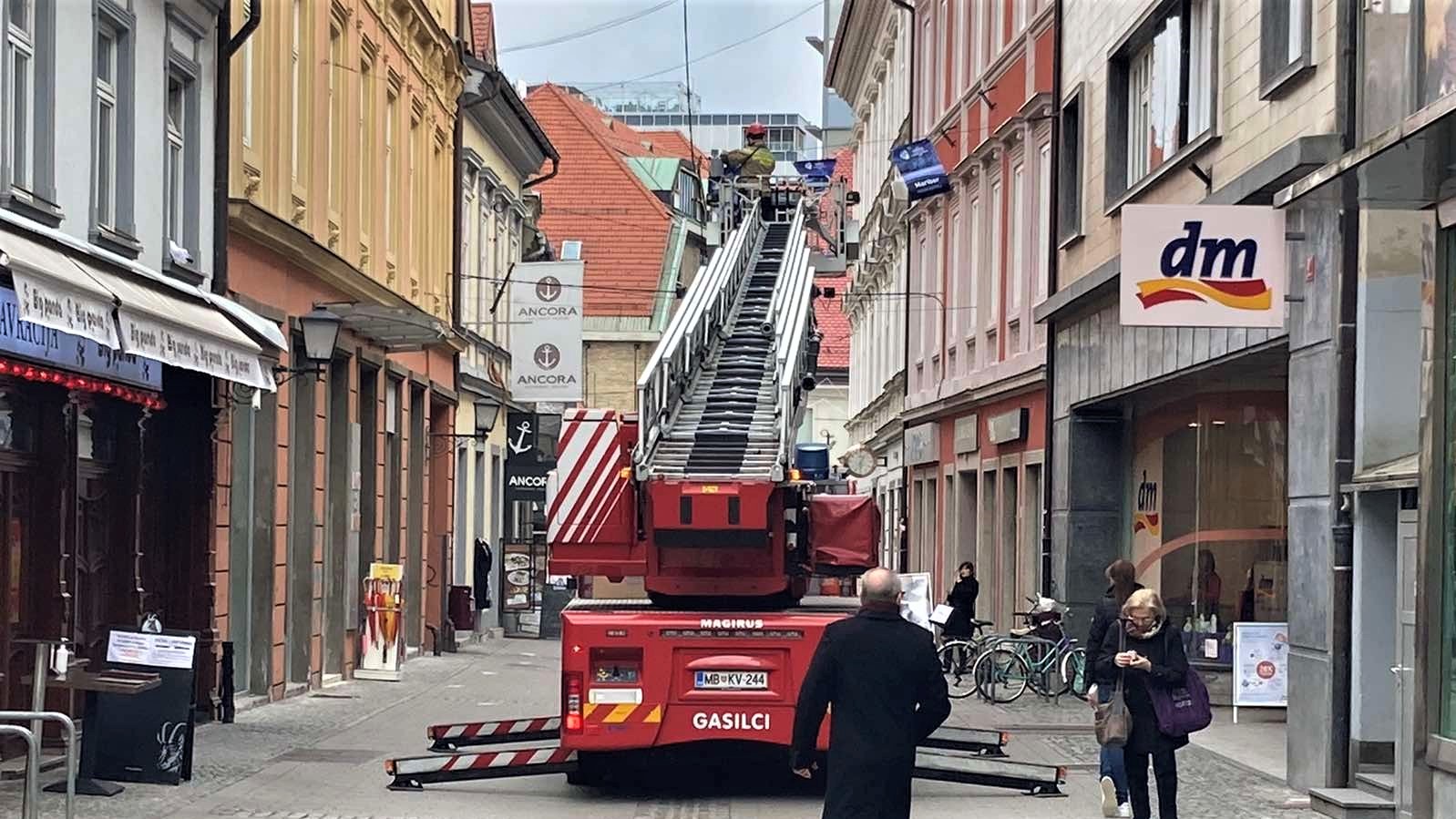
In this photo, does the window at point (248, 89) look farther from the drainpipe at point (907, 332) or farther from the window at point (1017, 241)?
the drainpipe at point (907, 332)

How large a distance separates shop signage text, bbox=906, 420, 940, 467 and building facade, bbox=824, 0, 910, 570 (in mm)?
2358

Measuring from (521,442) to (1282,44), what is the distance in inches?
1104

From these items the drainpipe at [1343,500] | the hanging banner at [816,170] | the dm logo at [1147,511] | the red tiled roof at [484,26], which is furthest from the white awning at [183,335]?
the red tiled roof at [484,26]

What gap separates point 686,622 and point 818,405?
64424 millimetres

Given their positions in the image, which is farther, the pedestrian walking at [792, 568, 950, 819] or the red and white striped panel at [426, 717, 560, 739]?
the red and white striped panel at [426, 717, 560, 739]

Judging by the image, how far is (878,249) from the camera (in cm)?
4941

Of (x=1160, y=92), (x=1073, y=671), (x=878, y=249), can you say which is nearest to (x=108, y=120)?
(x=1160, y=92)

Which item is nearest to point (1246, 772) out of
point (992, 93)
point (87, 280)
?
point (87, 280)

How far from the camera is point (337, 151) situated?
26344 millimetres

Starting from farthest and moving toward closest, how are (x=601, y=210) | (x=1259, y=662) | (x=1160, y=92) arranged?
1. (x=601, y=210)
2. (x=1160, y=92)
3. (x=1259, y=662)

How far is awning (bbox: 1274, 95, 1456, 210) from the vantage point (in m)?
11.5

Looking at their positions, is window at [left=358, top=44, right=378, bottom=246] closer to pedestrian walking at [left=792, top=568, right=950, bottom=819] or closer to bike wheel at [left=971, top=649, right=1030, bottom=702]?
bike wheel at [left=971, top=649, right=1030, bottom=702]

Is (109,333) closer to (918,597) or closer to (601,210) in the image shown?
(918,597)

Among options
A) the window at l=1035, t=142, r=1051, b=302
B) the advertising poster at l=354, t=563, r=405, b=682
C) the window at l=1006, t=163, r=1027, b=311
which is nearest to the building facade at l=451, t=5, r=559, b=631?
the advertising poster at l=354, t=563, r=405, b=682
